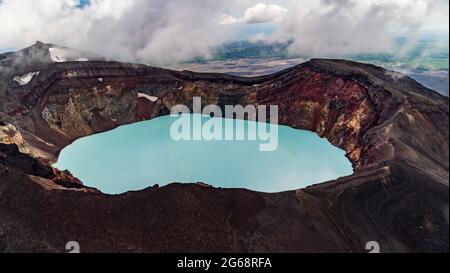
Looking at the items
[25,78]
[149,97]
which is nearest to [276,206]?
[149,97]

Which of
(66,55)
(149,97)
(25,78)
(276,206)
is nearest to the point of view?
(276,206)

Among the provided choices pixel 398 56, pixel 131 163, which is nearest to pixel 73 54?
pixel 131 163

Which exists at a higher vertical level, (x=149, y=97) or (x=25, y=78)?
(x=25, y=78)

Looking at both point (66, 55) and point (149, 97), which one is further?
point (66, 55)

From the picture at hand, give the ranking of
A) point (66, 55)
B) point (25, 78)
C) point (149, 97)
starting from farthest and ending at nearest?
point (66, 55)
point (149, 97)
point (25, 78)

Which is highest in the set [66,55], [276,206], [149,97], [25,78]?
[66,55]

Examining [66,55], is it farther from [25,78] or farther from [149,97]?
[149,97]

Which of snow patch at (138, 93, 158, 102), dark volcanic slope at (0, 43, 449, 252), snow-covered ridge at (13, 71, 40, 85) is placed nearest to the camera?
dark volcanic slope at (0, 43, 449, 252)

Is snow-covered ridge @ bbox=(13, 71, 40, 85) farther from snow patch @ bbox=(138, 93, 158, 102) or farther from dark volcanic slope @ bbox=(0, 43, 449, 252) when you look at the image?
snow patch @ bbox=(138, 93, 158, 102)

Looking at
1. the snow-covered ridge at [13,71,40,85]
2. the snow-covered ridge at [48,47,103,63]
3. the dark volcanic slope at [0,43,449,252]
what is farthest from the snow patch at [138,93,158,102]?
the dark volcanic slope at [0,43,449,252]

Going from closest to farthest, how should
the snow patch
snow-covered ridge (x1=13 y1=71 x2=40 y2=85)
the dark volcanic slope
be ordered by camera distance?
1. the dark volcanic slope
2. snow-covered ridge (x1=13 y1=71 x2=40 y2=85)
3. the snow patch
